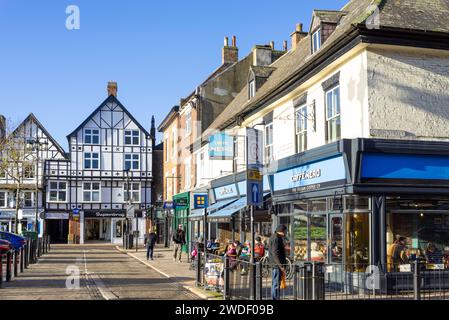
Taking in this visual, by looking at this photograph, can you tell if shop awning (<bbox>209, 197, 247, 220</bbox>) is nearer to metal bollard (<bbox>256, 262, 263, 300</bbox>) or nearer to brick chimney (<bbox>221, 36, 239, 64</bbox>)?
metal bollard (<bbox>256, 262, 263, 300</bbox>)

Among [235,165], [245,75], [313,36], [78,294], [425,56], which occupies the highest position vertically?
[245,75]

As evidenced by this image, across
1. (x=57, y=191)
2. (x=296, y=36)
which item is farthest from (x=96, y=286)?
(x=57, y=191)

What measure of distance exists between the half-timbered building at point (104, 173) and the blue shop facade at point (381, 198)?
39.9 metres

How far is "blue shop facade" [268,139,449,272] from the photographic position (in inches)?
631

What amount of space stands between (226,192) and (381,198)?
47.1 feet

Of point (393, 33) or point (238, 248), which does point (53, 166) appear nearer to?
point (238, 248)

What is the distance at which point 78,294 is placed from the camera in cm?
1544

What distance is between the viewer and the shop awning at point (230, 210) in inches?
909

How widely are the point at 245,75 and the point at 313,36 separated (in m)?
16.9

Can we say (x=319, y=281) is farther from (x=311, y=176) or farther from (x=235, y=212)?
(x=235, y=212)

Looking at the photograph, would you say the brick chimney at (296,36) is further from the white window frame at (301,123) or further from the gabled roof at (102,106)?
the gabled roof at (102,106)

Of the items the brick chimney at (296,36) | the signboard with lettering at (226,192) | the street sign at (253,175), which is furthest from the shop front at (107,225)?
the street sign at (253,175)
